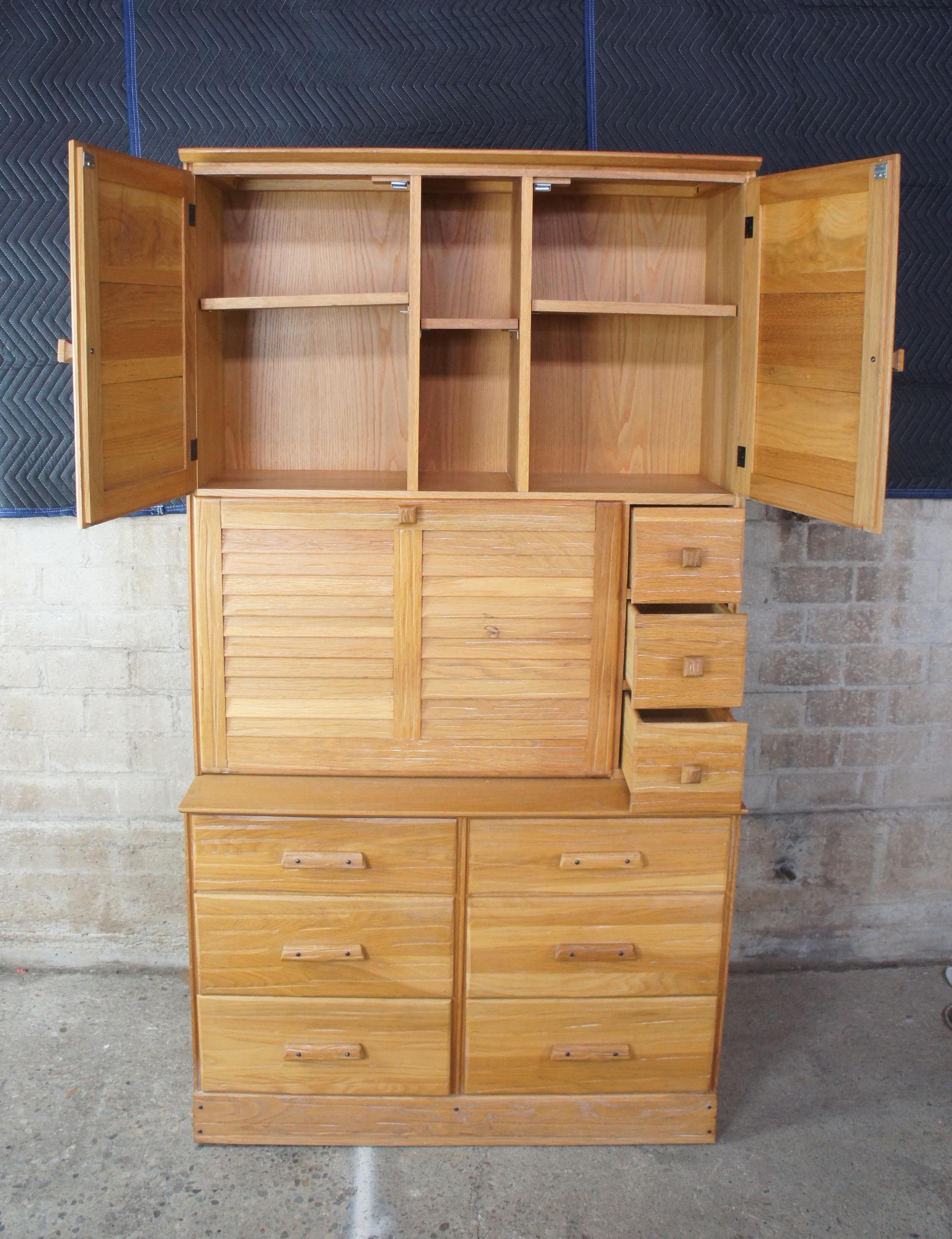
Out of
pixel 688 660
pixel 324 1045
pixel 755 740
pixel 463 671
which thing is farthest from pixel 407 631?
pixel 755 740

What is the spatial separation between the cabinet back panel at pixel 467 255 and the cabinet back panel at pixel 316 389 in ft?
0.39

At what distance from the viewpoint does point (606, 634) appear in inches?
97.1

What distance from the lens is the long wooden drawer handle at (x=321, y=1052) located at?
8.14ft

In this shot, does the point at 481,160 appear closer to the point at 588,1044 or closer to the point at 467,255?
the point at 467,255

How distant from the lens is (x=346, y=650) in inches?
96.8

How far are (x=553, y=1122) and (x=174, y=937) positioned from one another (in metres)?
1.19

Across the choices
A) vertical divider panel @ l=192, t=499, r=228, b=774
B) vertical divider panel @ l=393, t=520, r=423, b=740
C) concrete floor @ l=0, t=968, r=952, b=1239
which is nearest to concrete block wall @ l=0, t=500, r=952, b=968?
concrete floor @ l=0, t=968, r=952, b=1239

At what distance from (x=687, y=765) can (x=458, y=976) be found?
2.21ft

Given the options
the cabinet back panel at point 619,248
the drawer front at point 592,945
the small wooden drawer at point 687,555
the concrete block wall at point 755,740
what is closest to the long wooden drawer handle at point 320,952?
the drawer front at point 592,945

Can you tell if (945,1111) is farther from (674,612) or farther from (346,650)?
(346,650)

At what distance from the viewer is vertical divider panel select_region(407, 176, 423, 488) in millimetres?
2297

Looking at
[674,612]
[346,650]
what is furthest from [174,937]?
[674,612]

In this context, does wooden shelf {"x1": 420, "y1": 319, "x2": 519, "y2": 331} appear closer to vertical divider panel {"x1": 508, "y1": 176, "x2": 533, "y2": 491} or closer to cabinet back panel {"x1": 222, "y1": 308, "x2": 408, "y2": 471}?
vertical divider panel {"x1": 508, "y1": 176, "x2": 533, "y2": 491}

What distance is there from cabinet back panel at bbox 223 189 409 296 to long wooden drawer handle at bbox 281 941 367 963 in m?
1.44
